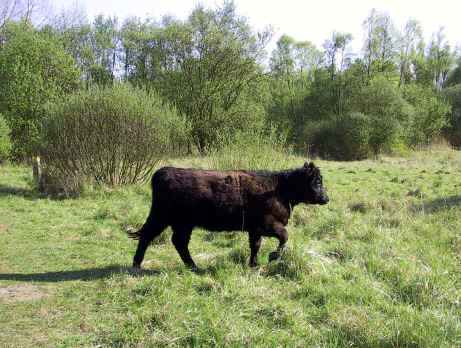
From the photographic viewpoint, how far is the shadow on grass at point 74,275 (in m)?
5.26

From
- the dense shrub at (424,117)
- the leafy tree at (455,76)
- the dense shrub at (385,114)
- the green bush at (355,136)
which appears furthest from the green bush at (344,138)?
the leafy tree at (455,76)

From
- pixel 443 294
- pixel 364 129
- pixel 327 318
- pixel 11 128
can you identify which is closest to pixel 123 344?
pixel 327 318

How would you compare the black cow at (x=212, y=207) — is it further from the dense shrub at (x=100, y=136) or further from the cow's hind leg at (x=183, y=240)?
the dense shrub at (x=100, y=136)

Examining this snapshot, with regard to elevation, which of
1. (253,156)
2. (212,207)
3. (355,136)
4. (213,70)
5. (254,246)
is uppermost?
(213,70)

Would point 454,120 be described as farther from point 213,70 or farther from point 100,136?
point 100,136

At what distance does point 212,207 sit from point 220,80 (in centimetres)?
2379

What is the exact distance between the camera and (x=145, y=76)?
108ft

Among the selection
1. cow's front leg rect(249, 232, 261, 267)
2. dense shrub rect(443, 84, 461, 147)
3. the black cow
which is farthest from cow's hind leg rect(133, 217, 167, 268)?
dense shrub rect(443, 84, 461, 147)

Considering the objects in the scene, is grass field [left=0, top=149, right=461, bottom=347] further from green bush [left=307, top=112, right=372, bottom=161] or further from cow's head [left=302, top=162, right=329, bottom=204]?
green bush [left=307, top=112, right=372, bottom=161]

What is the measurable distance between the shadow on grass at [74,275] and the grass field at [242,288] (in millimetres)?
28

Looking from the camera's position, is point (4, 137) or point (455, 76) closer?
point (4, 137)

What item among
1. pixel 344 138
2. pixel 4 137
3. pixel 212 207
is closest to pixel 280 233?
pixel 212 207

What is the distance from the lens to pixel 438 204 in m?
9.67

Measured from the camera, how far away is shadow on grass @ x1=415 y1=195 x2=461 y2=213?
896 centimetres
